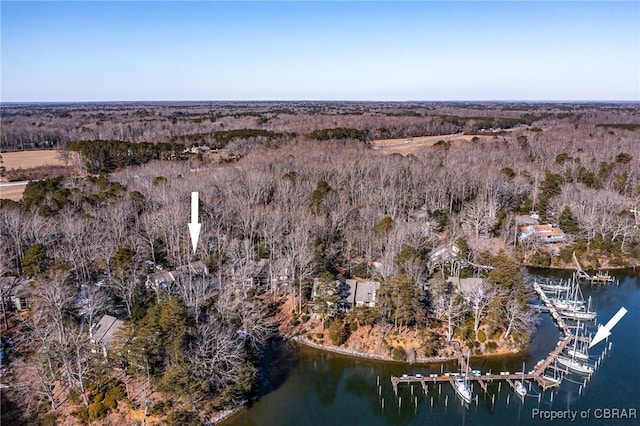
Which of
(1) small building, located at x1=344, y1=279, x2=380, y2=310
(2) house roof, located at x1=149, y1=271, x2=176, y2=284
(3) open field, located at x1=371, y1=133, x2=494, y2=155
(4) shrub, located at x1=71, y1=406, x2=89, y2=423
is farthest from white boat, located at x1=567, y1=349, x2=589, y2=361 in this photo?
(3) open field, located at x1=371, y1=133, x2=494, y2=155

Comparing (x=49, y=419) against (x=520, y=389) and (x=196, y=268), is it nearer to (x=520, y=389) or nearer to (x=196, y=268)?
(x=196, y=268)

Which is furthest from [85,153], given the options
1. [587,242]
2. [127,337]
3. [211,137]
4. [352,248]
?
[587,242]

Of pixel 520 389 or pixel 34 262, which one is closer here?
pixel 520 389

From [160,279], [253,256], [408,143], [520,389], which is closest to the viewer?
[520,389]

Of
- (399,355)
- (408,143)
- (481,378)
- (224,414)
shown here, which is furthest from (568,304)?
(408,143)

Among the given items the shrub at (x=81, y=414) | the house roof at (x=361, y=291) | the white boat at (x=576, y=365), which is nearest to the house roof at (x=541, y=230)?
the white boat at (x=576, y=365)

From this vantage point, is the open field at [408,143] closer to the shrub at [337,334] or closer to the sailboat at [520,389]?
the shrub at [337,334]
